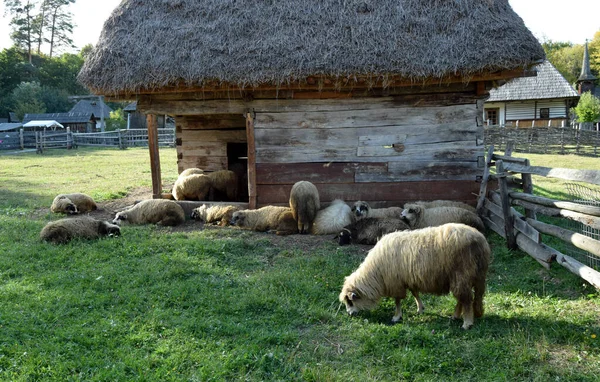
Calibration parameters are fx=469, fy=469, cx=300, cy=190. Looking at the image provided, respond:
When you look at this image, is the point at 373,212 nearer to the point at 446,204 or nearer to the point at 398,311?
the point at 446,204

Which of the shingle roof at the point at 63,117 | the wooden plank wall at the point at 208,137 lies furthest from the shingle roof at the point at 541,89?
the shingle roof at the point at 63,117

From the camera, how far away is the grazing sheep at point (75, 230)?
7.68 metres

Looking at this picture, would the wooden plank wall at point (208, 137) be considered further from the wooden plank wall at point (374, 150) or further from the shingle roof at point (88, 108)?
the shingle roof at point (88, 108)

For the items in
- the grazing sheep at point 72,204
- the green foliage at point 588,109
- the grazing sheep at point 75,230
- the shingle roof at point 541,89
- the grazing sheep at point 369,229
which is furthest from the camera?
the green foliage at point 588,109

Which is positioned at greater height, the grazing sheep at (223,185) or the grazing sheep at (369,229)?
→ the grazing sheep at (223,185)

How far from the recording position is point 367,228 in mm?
7949

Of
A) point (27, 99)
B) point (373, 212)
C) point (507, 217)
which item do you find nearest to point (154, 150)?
point (373, 212)

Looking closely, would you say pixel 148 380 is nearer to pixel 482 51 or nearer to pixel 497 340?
pixel 497 340

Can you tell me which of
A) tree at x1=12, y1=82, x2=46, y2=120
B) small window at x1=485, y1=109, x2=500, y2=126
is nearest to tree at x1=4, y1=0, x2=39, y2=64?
tree at x1=12, y1=82, x2=46, y2=120

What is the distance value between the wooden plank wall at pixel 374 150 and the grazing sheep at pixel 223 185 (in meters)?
1.84

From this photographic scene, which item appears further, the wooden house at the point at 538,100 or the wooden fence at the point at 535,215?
the wooden house at the point at 538,100

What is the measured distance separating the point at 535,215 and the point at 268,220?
4574mm

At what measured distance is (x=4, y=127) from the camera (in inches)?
1762

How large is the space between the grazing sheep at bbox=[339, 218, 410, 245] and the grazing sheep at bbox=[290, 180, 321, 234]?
2.84 ft
